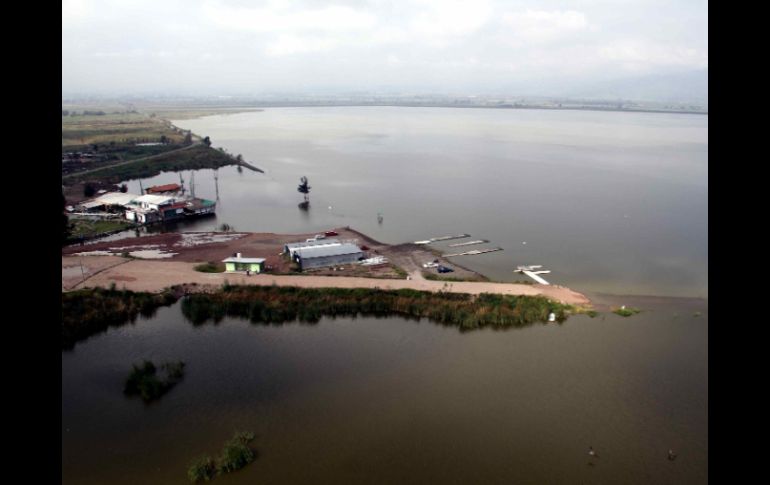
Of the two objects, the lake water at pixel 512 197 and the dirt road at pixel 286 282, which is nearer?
the dirt road at pixel 286 282

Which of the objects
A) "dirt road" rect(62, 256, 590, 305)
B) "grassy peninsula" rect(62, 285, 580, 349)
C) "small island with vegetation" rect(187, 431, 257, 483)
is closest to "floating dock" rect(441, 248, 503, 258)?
"dirt road" rect(62, 256, 590, 305)

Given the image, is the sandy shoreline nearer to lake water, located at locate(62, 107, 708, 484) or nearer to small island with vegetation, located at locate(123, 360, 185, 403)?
lake water, located at locate(62, 107, 708, 484)

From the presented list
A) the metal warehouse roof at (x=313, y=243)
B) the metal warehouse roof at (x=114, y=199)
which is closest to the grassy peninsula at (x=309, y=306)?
the metal warehouse roof at (x=313, y=243)

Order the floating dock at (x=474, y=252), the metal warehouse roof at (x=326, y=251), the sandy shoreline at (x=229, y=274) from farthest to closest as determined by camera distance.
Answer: the floating dock at (x=474, y=252) < the metal warehouse roof at (x=326, y=251) < the sandy shoreline at (x=229, y=274)

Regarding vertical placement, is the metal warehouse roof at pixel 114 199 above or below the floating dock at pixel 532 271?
above

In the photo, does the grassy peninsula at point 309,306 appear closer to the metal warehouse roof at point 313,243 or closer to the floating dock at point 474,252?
the metal warehouse roof at point 313,243

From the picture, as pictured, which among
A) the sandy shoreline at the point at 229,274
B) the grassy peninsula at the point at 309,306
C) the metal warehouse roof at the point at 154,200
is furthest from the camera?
the metal warehouse roof at the point at 154,200

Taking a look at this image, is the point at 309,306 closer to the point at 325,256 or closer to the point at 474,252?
the point at 325,256
